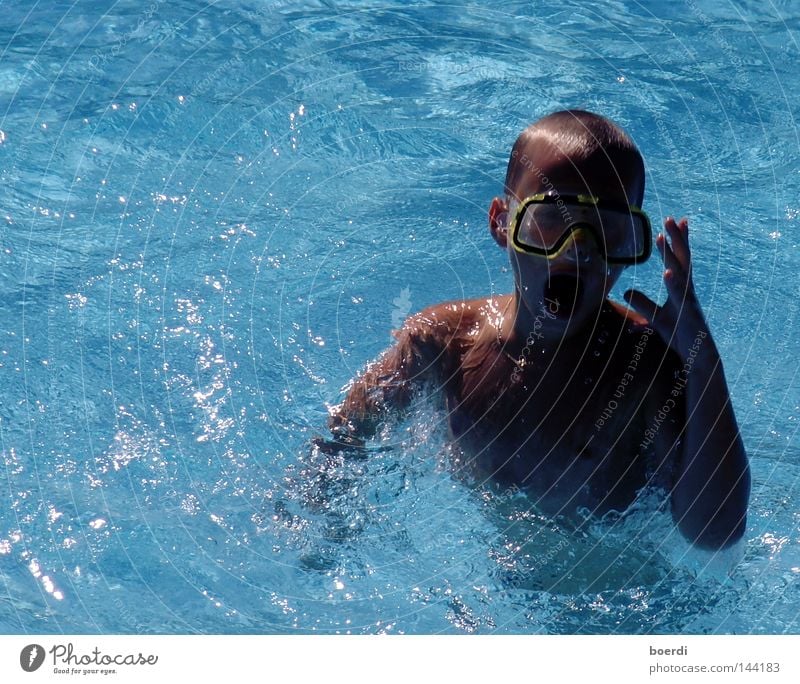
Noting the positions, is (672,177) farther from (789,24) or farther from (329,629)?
(329,629)

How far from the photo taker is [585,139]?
9.56 feet

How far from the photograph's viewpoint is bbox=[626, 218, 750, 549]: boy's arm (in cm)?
279

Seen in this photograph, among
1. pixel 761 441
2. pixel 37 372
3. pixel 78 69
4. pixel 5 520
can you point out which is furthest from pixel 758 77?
pixel 5 520

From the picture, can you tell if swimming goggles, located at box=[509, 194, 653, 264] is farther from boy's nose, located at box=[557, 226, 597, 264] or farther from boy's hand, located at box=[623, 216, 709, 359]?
boy's hand, located at box=[623, 216, 709, 359]

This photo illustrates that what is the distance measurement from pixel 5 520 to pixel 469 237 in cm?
256

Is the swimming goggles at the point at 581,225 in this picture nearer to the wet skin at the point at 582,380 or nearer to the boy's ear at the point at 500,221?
the wet skin at the point at 582,380

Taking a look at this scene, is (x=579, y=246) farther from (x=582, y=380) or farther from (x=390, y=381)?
(x=390, y=381)

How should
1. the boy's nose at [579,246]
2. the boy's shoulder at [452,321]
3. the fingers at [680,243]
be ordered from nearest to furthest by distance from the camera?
the fingers at [680,243], the boy's nose at [579,246], the boy's shoulder at [452,321]

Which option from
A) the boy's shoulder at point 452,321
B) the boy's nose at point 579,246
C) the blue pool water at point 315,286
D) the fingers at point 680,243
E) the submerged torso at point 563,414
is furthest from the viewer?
the blue pool water at point 315,286

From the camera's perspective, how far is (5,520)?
382cm

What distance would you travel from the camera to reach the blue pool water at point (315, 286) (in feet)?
11.6
